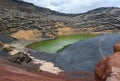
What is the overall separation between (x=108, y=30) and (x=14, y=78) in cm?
8987

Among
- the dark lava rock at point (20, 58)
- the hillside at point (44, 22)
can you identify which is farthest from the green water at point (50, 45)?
the dark lava rock at point (20, 58)

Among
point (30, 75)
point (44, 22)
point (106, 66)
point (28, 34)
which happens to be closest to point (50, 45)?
point (28, 34)

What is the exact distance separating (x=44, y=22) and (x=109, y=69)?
9120cm

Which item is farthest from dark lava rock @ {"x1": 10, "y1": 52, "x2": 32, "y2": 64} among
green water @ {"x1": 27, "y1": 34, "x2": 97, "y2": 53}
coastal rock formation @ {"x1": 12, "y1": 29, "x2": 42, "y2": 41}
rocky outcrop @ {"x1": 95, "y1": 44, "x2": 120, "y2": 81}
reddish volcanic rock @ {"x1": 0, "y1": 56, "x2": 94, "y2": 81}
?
coastal rock formation @ {"x1": 12, "y1": 29, "x2": 42, "y2": 41}

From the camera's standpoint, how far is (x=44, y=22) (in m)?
108

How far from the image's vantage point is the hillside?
96625mm

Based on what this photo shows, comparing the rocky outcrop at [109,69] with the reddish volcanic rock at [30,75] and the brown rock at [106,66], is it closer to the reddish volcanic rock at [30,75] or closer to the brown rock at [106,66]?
the brown rock at [106,66]

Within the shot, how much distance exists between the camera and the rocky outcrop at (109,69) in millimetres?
17053

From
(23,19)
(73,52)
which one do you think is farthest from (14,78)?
(23,19)

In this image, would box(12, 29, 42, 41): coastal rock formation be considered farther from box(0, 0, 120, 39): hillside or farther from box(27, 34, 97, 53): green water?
box(27, 34, 97, 53): green water

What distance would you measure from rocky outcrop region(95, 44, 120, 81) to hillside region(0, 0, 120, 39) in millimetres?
72708

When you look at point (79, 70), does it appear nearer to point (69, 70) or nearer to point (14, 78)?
point (69, 70)

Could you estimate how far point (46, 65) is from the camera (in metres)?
42.7

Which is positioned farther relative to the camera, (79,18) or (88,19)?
(79,18)
